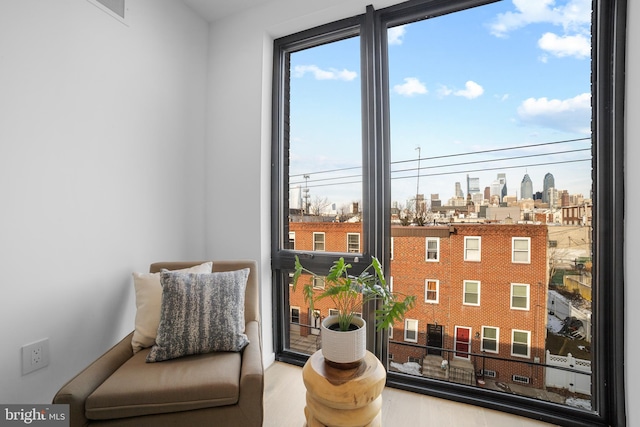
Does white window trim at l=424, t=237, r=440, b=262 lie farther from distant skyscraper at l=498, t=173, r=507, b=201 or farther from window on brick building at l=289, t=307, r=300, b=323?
window on brick building at l=289, t=307, r=300, b=323

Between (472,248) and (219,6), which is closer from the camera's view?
(472,248)

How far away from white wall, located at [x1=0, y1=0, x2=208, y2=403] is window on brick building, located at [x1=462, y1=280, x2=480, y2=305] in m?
1.93

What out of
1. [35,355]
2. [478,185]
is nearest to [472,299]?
[478,185]

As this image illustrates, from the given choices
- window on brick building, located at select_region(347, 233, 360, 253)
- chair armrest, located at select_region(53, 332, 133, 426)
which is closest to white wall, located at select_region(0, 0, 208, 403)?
chair armrest, located at select_region(53, 332, 133, 426)

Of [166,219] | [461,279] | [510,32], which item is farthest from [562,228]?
[166,219]

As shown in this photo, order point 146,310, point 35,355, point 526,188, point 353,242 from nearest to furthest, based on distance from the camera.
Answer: point 35,355
point 146,310
point 526,188
point 353,242

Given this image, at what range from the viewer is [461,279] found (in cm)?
184

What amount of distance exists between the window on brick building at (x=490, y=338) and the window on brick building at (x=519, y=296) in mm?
181

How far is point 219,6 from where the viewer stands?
2.28m

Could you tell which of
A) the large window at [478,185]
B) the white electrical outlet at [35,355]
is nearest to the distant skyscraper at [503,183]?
the large window at [478,185]

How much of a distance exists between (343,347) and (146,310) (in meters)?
1.05

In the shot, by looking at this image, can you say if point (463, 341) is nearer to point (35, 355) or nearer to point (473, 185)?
point (473, 185)

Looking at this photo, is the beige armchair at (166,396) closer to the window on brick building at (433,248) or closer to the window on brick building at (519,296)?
the window on brick building at (433,248)

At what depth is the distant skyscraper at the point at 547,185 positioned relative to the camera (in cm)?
167
